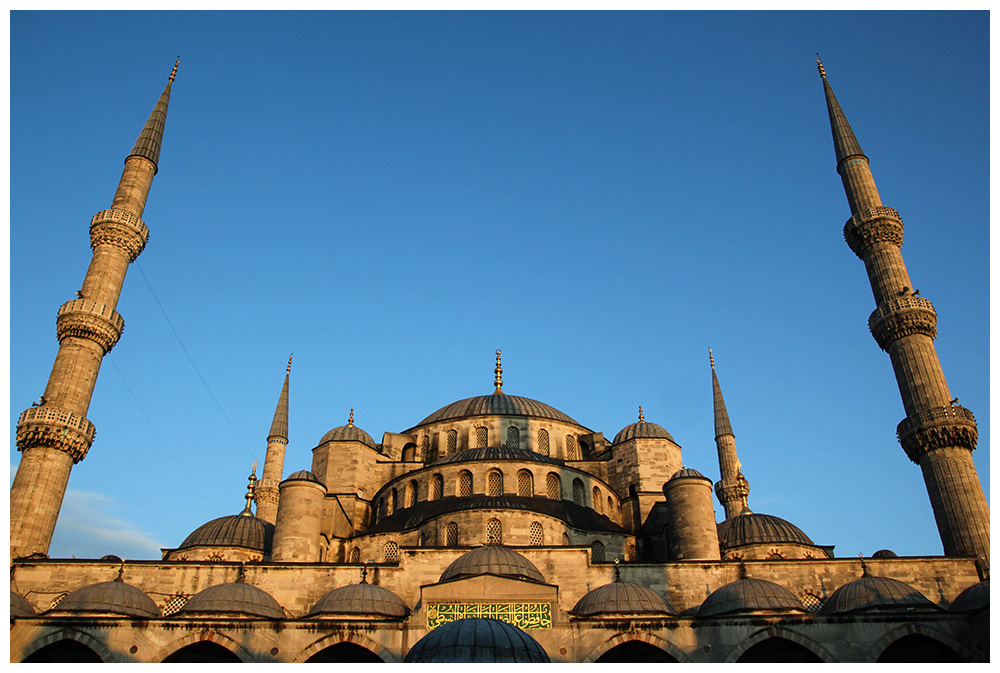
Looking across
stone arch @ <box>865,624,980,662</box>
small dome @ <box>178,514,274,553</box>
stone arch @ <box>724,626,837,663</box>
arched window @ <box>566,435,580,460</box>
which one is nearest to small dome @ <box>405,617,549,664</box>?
stone arch @ <box>724,626,837,663</box>

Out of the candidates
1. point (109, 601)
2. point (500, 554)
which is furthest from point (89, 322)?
point (500, 554)

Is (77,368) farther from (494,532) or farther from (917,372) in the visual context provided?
(917,372)

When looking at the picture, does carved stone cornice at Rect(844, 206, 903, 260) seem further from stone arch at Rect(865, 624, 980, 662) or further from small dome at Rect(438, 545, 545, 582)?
small dome at Rect(438, 545, 545, 582)

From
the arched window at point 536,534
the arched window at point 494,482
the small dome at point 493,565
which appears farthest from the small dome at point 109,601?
the arched window at point 494,482

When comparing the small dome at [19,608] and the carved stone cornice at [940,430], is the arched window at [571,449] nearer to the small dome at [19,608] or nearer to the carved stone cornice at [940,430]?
the carved stone cornice at [940,430]

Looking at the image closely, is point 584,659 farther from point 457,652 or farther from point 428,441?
point 428,441

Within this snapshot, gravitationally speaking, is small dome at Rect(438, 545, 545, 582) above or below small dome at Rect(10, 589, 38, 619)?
above
